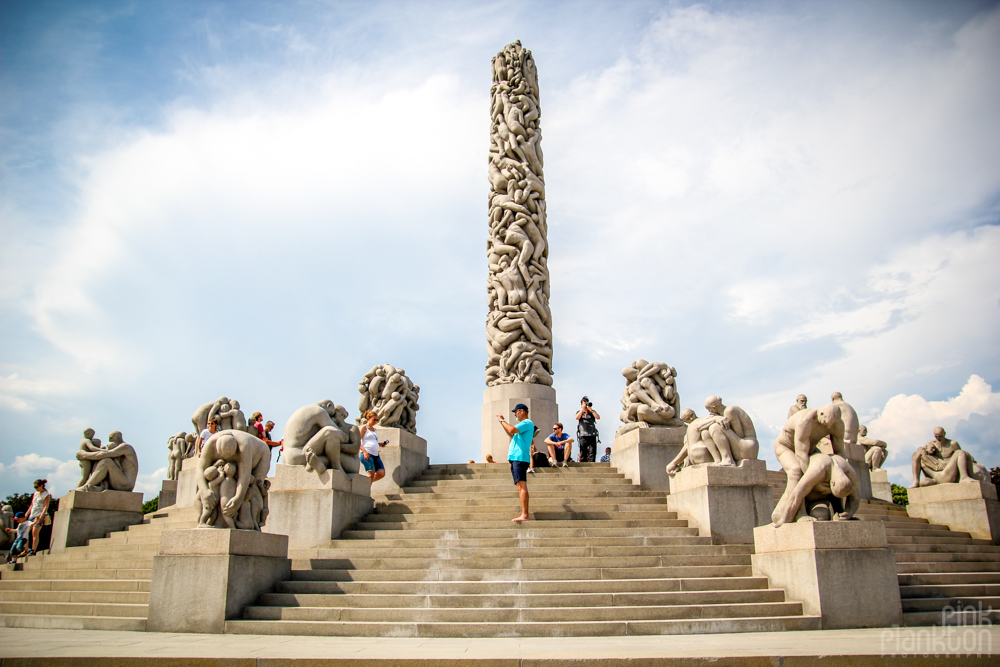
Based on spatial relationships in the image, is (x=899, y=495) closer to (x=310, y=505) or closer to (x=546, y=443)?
(x=546, y=443)

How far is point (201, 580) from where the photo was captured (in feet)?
25.4

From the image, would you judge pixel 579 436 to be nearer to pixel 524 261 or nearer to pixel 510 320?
pixel 510 320

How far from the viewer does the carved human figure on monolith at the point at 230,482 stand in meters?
8.16

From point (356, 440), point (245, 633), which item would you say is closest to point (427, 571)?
point (245, 633)

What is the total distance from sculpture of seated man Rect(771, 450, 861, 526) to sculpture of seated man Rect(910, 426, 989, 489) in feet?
22.5

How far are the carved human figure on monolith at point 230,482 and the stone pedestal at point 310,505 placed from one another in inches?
67.8

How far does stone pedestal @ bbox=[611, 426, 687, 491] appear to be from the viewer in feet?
41.7

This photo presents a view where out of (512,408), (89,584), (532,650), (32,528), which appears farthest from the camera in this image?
(512,408)

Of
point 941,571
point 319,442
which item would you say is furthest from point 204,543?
point 941,571

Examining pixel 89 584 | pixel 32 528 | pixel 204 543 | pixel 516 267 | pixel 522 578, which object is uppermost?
pixel 516 267

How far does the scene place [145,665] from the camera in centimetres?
529

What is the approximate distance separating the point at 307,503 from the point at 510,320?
9054mm

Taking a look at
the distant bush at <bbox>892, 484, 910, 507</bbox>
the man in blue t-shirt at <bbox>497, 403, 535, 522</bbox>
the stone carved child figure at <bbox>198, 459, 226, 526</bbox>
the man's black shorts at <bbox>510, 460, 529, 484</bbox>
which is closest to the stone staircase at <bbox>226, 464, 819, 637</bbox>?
the man in blue t-shirt at <bbox>497, 403, 535, 522</bbox>

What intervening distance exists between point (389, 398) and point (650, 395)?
5.52 meters
